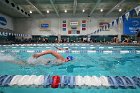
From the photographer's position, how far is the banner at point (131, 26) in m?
24.6

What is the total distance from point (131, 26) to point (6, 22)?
52.1ft

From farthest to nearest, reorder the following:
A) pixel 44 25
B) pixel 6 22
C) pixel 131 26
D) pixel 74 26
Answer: pixel 44 25, pixel 74 26, pixel 131 26, pixel 6 22

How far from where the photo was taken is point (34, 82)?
285 centimetres

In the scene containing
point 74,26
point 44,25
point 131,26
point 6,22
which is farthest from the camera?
point 44,25

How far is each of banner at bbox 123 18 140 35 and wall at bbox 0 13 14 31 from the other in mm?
15132

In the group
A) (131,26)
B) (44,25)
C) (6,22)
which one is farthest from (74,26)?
(6,22)

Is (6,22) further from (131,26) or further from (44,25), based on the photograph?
(131,26)

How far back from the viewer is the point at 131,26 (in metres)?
25.0

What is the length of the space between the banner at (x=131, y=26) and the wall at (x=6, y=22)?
49.6ft

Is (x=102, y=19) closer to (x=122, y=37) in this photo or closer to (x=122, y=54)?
(x=122, y=37)

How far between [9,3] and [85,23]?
12.3m

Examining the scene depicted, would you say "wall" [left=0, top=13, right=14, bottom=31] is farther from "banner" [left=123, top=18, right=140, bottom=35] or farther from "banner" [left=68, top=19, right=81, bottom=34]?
"banner" [left=123, top=18, right=140, bottom=35]

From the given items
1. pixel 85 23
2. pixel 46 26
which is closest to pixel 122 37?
pixel 85 23

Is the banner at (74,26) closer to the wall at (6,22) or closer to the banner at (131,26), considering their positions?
the banner at (131,26)
